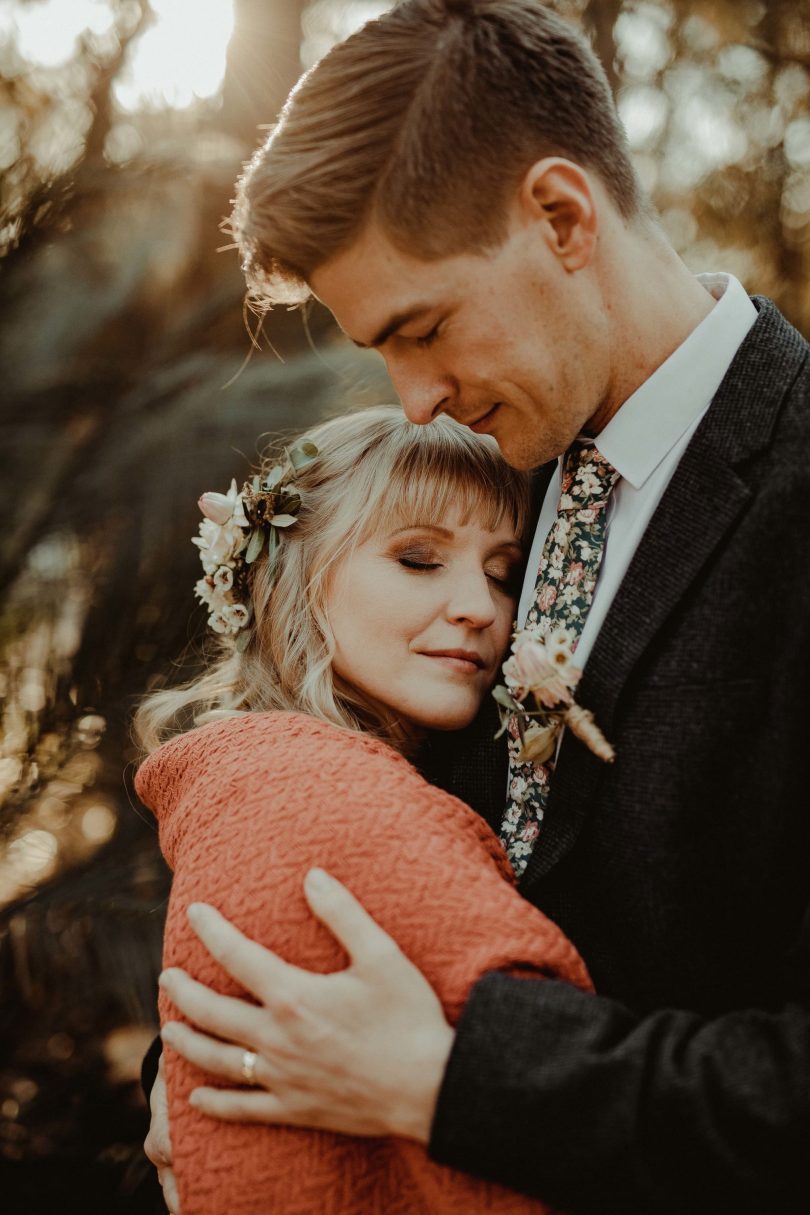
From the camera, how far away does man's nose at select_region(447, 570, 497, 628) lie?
194 centimetres

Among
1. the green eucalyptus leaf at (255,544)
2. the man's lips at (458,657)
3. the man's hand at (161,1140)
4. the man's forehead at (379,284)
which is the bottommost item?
the man's hand at (161,1140)

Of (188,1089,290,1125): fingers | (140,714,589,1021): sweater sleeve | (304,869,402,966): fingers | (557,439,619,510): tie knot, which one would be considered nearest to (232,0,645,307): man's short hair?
(557,439,619,510): tie knot

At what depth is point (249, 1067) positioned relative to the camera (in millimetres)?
1307

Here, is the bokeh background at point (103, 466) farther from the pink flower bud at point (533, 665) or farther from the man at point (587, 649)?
the pink flower bud at point (533, 665)

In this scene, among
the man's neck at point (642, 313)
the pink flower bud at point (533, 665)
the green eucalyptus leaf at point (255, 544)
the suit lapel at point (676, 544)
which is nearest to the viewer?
the suit lapel at point (676, 544)

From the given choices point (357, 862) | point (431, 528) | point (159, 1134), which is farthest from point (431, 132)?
point (159, 1134)

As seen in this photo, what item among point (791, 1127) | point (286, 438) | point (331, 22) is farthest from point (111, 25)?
point (791, 1127)

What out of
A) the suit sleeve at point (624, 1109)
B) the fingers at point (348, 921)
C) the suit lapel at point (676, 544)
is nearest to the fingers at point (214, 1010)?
the fingers at point (348, 921)

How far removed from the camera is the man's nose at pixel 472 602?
1939mm

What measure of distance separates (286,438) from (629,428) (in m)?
1.22

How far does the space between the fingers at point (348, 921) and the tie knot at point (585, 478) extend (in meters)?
0.86

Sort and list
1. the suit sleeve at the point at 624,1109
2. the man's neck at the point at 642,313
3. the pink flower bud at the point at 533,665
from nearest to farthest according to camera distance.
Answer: the suit sleeve at the point at 624,1109
the pink flower bud at the point at 533,665
the man's neck at the point at 642,313

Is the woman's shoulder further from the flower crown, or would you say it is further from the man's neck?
the man's neck

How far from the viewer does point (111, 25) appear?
8.63 ft
